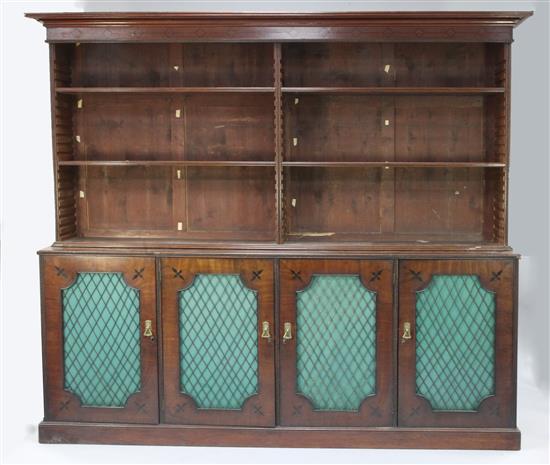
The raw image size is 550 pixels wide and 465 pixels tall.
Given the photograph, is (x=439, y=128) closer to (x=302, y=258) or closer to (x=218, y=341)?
(x=302, y=258)

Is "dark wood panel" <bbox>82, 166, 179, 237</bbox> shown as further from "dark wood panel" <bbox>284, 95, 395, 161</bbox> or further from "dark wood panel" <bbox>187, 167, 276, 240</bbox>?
"dark wood panel" <bbox>284, 95, 395, 161</bbox>

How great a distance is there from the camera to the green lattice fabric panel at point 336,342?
4.41 meters

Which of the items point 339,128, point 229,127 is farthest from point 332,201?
point 229,127

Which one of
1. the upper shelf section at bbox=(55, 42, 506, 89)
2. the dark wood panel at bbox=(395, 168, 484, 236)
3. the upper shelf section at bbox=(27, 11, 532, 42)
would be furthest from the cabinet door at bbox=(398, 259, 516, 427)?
the upper shelf section at bbox=(27, 11, 532, 42)

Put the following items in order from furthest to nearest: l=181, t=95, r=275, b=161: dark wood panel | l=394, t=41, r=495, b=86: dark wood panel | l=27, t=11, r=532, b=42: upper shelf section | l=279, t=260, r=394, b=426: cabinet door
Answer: l=181, t=95, r=275, b=161: dark wood panel, l=394, t=41, r=495, b=86: dark wood panel, l=279, t=260, r=394, b=426: cabinet door, l=27, t=11, r=532, b=42: upper shelf section

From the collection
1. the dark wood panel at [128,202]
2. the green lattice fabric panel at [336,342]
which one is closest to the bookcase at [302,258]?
the green lattice fabric panel at [336,342]

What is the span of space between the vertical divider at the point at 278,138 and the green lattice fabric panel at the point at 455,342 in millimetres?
811

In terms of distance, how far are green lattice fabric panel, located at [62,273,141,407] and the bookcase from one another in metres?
0.01

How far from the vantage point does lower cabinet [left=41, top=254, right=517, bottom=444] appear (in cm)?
440

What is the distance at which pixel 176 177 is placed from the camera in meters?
4.86

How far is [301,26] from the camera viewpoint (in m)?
4.34

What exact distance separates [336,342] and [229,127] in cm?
136

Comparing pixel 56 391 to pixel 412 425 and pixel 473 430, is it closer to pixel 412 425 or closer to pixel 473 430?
pixel 412 425

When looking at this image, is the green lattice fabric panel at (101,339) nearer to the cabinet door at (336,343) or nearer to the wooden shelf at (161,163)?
the wooden shelf at (161,163)
